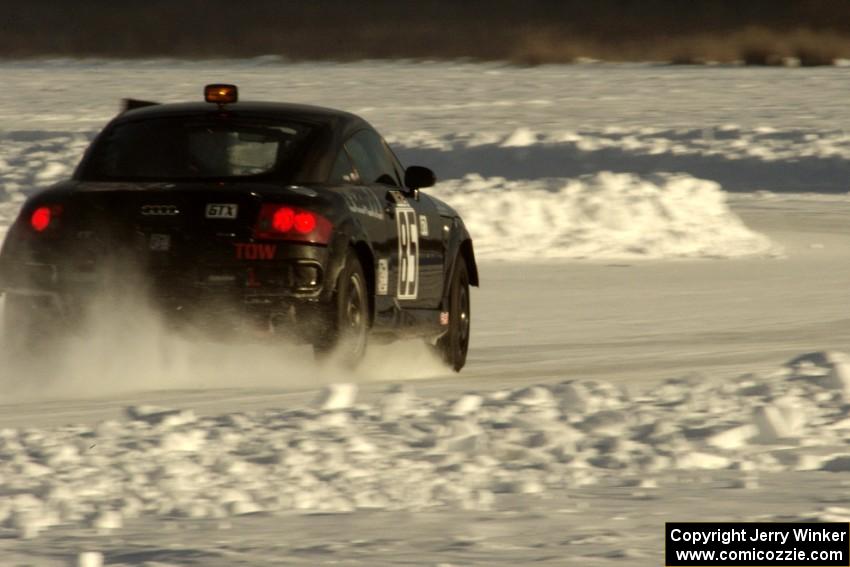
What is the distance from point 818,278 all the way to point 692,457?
32.0 ft

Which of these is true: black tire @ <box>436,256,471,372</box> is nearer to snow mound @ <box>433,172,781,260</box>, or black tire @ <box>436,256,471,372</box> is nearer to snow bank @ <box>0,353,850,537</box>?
snow bank @ <box>0,353,850,537</box>

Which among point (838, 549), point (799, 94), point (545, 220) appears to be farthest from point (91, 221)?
point (799, 94)

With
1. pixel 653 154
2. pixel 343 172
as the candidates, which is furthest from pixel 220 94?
pixel 653 154

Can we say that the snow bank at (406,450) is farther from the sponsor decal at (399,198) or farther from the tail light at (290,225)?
the sponsor decal at (399,198)

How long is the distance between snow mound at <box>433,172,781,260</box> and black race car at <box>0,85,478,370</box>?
344 inches

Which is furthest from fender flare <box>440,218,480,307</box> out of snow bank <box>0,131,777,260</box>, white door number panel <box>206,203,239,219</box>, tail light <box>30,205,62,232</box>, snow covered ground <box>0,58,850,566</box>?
snow bank <box>0,131,777,260</box>

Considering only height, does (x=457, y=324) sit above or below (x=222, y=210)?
below

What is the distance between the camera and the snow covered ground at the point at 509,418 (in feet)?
21.0

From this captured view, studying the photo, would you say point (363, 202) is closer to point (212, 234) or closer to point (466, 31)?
point (212, 234)

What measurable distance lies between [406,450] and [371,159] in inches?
128

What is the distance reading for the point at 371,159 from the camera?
10789 mm

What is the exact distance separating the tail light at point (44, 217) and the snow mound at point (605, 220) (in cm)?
945

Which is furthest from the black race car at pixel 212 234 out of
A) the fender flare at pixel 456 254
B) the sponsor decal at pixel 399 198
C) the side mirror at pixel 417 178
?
the fender flare at pixel 456 254

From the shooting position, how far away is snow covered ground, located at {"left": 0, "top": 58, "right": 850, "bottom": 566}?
21.0ft
